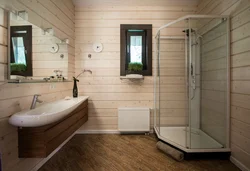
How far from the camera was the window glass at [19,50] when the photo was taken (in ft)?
4.65

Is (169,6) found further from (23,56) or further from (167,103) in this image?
(23,56)

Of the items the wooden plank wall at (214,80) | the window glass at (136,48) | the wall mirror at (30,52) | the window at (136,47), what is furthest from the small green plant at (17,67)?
the wooden plank wall at (214,80)

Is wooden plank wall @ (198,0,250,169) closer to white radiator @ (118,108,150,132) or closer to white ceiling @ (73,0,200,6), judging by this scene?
white ceiling @ (73,0,200,6)

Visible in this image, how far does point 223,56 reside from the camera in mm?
2137

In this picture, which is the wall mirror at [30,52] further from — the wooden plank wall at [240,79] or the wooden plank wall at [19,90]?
the wooden plank wall at [240,79]

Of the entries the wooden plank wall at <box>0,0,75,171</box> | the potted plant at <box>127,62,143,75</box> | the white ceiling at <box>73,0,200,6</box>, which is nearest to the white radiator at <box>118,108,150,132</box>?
the potted plant at <box>127,62,143,75</box>

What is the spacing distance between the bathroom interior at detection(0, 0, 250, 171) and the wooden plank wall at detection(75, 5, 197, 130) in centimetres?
2

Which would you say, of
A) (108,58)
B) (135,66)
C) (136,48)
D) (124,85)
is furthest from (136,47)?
(124,85)

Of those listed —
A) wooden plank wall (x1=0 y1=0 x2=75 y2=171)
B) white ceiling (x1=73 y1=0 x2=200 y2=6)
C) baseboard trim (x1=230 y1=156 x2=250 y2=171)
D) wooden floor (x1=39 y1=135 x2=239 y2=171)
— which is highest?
white ceiling (x1=73 y1=0 x2=200 y2=6)

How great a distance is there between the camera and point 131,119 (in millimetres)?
2887

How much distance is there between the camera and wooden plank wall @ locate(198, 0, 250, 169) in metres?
1.75

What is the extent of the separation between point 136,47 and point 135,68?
489mm

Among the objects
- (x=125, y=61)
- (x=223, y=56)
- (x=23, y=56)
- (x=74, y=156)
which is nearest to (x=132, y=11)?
(x=125, y=61)

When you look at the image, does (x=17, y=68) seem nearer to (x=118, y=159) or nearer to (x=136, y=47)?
(x=118, y=159)
